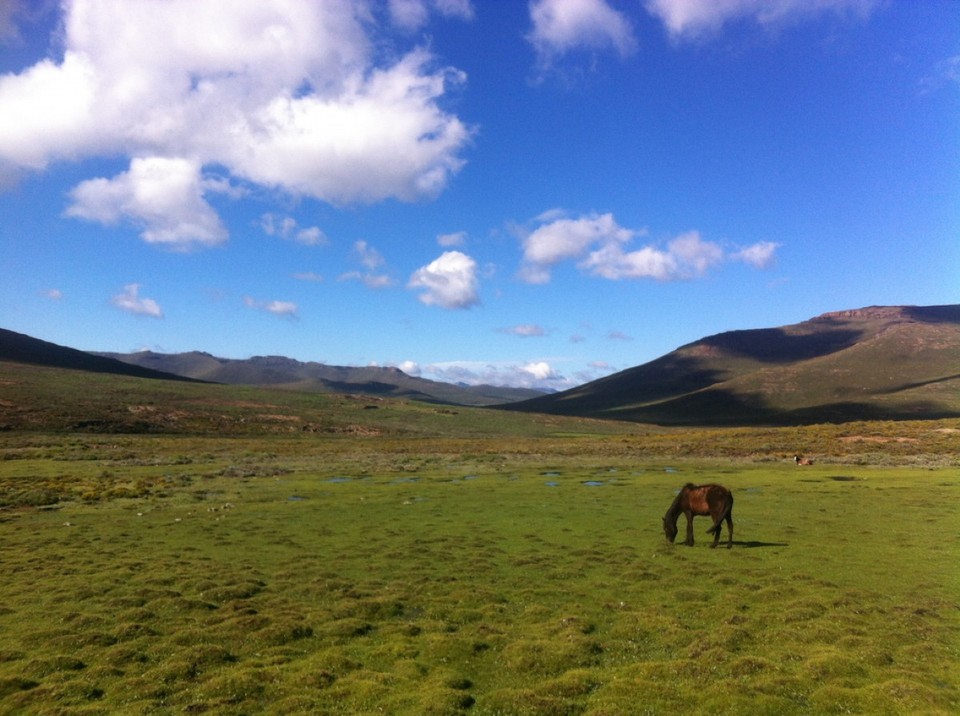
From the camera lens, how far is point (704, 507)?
2347 centimetres

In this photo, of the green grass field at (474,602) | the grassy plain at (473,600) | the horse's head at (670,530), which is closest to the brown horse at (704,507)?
the horse's head at (670,530)

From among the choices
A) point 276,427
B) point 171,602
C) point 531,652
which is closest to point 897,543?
point 531,652

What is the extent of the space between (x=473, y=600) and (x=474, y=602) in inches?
5.7

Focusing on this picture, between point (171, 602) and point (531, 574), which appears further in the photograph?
point (531, 574)

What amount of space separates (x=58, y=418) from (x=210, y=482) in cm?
6940

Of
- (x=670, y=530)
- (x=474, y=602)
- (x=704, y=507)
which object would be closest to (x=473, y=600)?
(x=474, y=602)

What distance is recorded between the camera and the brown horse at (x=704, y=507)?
23.0 meters

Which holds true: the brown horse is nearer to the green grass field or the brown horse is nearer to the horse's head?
the horse's head

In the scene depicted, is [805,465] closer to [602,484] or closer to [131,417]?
[602,484]

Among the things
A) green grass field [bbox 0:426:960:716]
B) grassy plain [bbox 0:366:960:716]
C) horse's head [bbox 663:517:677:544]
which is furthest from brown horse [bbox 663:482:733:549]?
green grass field [bbox 0:426:960:716]

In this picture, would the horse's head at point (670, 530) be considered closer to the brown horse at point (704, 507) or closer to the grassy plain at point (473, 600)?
the brown horse at point (704, 507)

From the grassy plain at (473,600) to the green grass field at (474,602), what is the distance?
8cm

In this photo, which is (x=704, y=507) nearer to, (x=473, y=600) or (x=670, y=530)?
(x=670, y=530)

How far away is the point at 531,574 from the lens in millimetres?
19891
